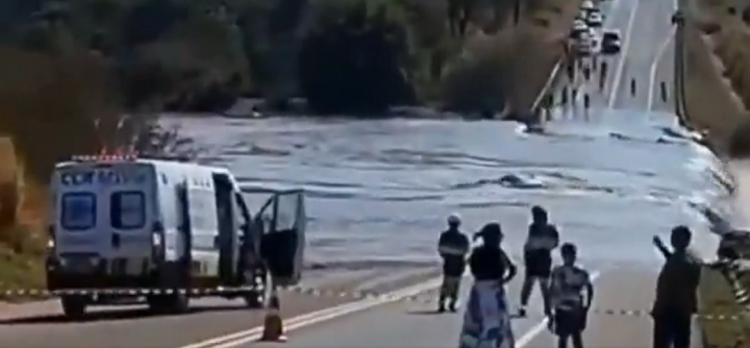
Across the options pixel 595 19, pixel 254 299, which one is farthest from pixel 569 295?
pixel 595 19

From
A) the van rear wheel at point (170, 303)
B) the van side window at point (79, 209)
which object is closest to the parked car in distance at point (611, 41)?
the van rear wheel at point (170, 303)

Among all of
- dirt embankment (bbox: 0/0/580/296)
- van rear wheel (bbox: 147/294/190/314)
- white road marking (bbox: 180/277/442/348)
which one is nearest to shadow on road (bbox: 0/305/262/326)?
van rear wheel (bbox: 147/294/190/314)

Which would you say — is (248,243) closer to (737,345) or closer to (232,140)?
(232,140)

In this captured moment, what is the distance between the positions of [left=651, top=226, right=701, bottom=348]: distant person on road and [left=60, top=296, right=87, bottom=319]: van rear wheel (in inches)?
438

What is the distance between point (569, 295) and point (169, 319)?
8848mm

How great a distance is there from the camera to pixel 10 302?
26.7 m

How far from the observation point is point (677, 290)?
1401 centimetres

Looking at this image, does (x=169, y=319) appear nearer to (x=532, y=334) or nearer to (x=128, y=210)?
(x=128, y=210)

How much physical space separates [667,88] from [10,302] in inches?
344

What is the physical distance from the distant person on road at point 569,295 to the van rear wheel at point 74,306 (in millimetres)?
9243

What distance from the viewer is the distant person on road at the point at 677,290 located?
14.0 metres

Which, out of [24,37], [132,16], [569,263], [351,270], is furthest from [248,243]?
[569,263]

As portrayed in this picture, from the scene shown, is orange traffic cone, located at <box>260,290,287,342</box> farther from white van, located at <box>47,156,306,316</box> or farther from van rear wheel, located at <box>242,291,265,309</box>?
white van, located at <box>47,156,306,316</box>

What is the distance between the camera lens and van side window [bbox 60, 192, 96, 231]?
24.3 metres
